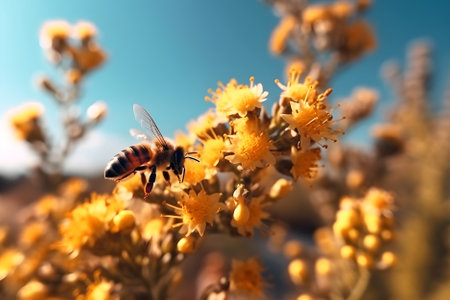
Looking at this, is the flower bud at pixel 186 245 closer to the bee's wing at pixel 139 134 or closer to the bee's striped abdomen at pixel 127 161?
the bee's striped abdomen at pixel 127 161

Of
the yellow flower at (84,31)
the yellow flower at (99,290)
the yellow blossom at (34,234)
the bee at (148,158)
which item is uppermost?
the yellow flower at (84,31)

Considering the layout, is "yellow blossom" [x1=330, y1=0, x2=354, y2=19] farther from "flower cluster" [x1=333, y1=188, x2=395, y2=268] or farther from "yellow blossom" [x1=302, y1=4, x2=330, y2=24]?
"flower cluster" [x1=333, y1=188, x2=395, y2=268]

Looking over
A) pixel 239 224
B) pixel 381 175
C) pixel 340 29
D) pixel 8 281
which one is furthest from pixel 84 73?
pixel 381 175

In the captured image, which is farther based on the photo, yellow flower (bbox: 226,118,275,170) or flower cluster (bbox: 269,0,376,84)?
flower cluster (bbox: 269,0,376,84)

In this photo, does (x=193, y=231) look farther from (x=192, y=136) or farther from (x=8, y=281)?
(x=8, y=281)

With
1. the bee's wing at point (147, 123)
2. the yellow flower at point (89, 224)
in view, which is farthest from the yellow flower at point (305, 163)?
the yellow flower at point (89, 224)

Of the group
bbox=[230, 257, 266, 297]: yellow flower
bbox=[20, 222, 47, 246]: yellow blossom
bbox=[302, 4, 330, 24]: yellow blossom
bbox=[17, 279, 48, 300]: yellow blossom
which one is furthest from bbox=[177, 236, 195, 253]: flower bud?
bbox=[302, 4, 330, 24]: yellow blossom
